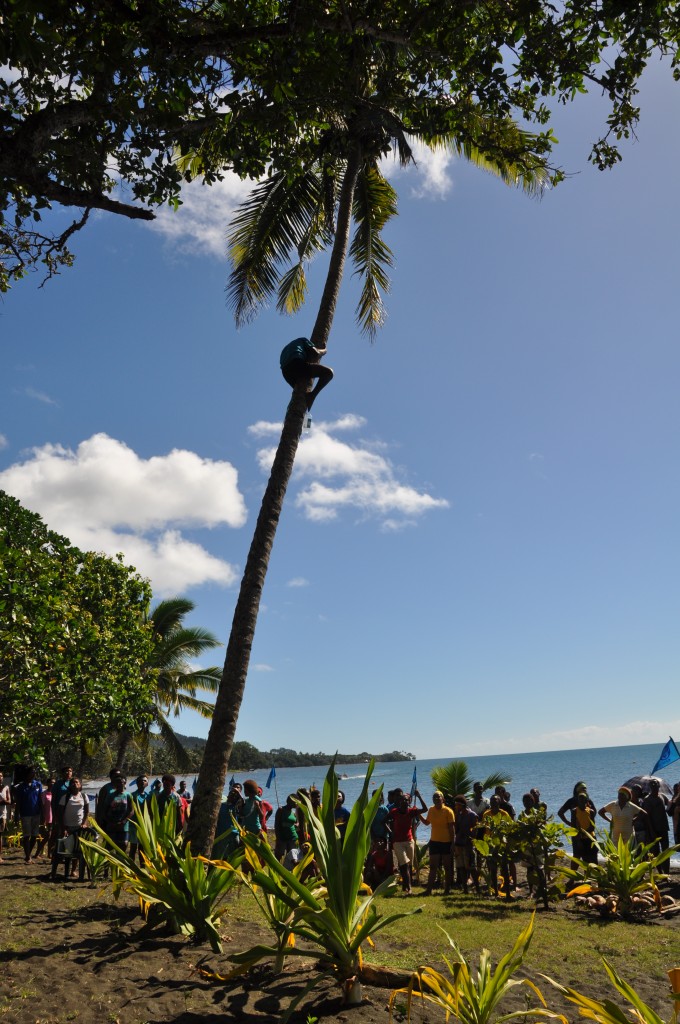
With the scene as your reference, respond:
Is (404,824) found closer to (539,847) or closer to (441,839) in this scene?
(441,839)

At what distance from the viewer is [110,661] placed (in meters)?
14.8

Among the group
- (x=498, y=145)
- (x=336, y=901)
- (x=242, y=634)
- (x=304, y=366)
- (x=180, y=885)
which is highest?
(x=498, y=145)

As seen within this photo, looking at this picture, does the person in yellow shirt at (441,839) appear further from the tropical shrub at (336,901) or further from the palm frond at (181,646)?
the palm frond at (181,646)

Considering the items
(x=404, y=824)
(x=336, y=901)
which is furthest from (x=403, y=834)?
(x=336, y=901)

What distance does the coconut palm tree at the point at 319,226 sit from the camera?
23.9 feet

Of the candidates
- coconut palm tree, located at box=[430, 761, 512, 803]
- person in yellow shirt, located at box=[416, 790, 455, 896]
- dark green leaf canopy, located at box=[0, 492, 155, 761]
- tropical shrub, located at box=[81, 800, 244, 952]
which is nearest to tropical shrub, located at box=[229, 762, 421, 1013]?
tropical shrub, located at box=[81, 800, 244, 952]

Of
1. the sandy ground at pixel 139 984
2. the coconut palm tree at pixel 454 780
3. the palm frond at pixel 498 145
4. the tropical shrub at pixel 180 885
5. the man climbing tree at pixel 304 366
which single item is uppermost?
the palm frond at pixel 498 145

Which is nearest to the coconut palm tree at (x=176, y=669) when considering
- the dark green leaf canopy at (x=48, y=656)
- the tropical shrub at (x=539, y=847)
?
the dark green leaf canopy at (x=48, y=656)

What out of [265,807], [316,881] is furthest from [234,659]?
[265,807]

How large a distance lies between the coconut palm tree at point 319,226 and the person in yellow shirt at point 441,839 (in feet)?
13.0

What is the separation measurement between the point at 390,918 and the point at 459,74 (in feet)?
22.1

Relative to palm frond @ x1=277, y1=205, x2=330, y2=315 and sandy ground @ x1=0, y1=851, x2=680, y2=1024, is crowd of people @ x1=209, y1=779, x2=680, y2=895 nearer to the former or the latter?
sandy ground @ x1=0, y1=851, x2=680, y2=1024

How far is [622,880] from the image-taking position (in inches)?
323

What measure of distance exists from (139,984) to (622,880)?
19.0ft
